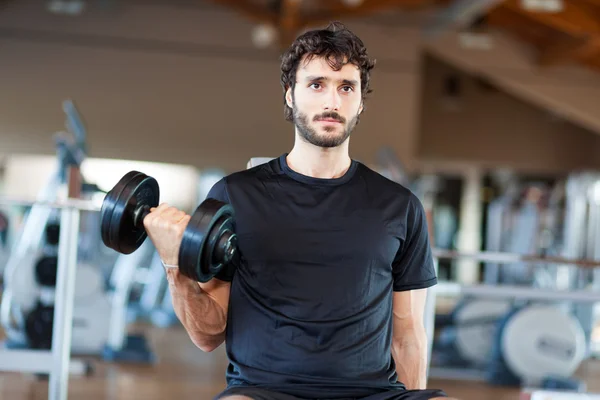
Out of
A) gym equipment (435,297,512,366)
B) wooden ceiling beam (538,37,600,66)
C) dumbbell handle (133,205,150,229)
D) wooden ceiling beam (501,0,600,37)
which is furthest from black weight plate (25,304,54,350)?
wooden ceiling beam (538,37,600,66)

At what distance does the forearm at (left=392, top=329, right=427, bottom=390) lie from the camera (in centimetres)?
181

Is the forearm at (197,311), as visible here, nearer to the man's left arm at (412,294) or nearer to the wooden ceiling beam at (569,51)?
the man's left arm at (412,294)

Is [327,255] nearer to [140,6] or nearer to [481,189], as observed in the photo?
[140,6]

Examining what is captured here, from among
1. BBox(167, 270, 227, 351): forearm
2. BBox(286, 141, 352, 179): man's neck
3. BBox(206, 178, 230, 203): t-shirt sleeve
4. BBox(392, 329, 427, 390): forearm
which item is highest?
BBox(286, 141, 352, 179): man's neck

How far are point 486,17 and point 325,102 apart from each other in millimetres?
9051

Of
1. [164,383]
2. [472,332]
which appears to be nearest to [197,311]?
[164,383]

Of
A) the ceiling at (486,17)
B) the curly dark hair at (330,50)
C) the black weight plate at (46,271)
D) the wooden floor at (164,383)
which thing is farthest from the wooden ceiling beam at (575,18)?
the curly dark hair at (330,50)

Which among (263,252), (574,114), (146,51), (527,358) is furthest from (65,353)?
(574,114)

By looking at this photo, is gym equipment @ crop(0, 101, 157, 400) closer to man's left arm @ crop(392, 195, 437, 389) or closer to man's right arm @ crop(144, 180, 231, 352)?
man's right arm @ crop(144, 180, 231, 352)

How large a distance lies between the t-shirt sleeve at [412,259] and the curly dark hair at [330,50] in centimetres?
29

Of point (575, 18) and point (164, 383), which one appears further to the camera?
point (575, 18)

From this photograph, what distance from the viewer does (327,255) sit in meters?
1.67

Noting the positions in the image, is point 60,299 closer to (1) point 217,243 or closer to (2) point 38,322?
(2) point 38,322

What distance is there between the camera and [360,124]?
34.7 feet
